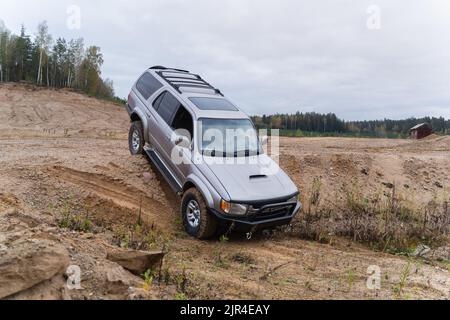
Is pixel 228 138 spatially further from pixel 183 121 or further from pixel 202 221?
pixel 202 221

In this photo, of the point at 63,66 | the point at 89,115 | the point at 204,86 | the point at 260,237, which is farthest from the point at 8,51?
the point at 260,237

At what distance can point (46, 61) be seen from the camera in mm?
42594

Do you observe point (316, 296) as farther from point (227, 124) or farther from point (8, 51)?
point (8, 51)

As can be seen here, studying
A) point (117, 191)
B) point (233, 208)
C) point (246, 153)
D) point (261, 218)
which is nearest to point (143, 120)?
point (117, 191)

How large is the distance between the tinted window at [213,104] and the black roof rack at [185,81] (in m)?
0.53

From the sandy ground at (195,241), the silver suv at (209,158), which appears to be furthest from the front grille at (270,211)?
the sandy ground at (195,241)

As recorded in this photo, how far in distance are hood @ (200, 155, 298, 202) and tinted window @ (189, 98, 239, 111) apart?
1.28 metres

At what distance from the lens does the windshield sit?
7.33m

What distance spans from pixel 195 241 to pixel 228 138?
6.53 ft

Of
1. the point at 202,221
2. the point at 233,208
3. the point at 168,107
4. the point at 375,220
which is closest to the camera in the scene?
the point at 233,208

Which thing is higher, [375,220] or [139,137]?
[139,137]

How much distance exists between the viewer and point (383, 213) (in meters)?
9.31

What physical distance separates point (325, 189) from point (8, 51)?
3955cm

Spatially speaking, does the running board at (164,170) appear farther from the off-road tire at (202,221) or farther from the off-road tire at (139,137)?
the off-road tire at (202,221)
